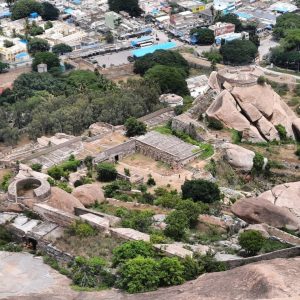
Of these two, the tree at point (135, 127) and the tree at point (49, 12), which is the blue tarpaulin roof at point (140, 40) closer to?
the tree at point (49, 12)

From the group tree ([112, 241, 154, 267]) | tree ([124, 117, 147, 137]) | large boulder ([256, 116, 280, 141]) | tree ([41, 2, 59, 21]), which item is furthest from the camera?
Result: tree ([41, 2, 59, 21])

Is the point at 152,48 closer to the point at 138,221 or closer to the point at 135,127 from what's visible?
the point at 135,127

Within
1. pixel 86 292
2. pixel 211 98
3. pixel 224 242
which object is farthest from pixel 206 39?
pixel 86 292

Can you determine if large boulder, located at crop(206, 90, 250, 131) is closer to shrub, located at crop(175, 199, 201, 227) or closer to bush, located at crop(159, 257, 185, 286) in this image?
shrub, located at crop(175, 199, 201, 227)

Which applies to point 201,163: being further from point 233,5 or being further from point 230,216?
point 233,5

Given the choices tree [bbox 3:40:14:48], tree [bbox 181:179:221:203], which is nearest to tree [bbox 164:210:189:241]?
tree [bbox 181:179:221:203]

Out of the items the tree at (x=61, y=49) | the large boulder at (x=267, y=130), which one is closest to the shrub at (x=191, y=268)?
the large boulder at (x=267, y=130)
